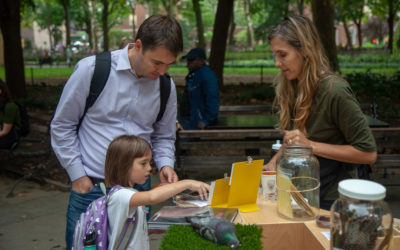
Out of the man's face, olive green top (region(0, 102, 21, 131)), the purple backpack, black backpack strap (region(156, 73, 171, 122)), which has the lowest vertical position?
the purple backpack

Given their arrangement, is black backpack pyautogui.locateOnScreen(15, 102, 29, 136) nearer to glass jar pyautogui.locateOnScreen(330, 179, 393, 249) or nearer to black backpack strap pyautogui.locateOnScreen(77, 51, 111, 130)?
black backpack strap pyautogui.locateOnScreen(77, 51, 111, 130)

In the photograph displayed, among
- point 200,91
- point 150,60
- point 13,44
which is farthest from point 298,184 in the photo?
point 13,44

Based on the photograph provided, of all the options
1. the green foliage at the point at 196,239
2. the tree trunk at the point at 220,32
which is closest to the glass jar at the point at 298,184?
the green foliage at the point at 196,239

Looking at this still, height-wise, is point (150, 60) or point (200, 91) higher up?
point (150, 60)

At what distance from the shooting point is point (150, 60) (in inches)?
96.3

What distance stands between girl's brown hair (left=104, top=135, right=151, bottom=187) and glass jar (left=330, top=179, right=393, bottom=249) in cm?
113

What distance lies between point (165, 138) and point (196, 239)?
45.2 inches

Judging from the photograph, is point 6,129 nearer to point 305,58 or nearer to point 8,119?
point 8,119

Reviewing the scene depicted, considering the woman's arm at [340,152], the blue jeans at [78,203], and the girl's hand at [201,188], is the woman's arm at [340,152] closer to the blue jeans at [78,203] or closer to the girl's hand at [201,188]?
the girl's hand at [201,188]

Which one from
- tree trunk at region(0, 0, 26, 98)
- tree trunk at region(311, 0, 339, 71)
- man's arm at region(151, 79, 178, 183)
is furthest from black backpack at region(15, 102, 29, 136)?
tree trunk at region(311, 0, 339, 71)

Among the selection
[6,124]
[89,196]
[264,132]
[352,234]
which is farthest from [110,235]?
[6,124]

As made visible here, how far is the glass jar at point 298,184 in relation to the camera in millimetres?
2322

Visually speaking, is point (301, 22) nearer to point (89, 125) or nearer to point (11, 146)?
point (89, 125)

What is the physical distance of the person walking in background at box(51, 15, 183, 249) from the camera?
2.51 metres
